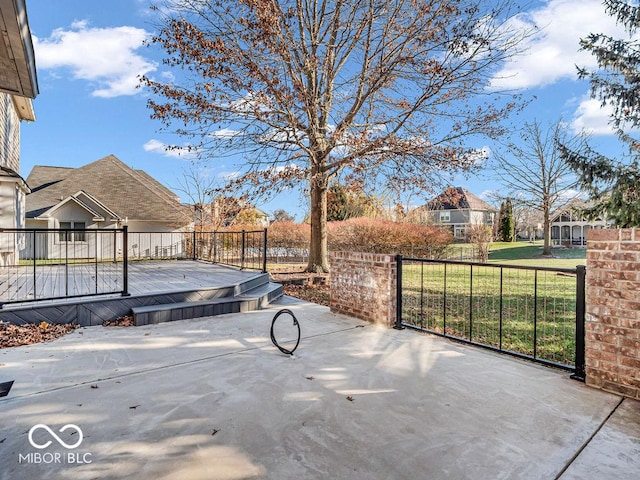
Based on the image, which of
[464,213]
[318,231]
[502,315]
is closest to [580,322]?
[502,315]

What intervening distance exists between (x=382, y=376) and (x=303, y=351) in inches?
39.3

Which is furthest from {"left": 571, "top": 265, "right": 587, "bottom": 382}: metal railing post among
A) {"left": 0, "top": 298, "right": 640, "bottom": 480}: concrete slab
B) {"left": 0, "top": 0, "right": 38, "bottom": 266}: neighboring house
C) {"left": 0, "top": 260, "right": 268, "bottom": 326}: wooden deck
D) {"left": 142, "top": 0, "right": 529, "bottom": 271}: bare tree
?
{"left": 142, "top": 0, "right": 529, "bottom": 271}: bare tree

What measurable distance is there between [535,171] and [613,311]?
22.1 m

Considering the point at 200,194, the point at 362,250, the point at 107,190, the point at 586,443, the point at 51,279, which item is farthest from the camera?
the point at 200,194

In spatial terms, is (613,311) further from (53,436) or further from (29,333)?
(29,333)

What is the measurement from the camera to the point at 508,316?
6.08 meters

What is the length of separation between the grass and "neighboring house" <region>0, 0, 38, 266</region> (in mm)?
4884

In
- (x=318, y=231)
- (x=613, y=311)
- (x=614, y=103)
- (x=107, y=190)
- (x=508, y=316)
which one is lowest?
(x=508, y=316)

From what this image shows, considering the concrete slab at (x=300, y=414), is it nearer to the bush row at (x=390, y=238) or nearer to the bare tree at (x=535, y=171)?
the bush row at (x=390, y=238)

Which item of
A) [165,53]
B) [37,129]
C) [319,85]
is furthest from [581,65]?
[37,129]

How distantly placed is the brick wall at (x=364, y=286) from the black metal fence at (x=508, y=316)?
0.51 feet

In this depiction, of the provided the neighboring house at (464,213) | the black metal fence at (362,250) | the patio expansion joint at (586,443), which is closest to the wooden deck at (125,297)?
the patio expansion joint at (586,443)

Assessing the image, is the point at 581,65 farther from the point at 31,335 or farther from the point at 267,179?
the point at 31,335

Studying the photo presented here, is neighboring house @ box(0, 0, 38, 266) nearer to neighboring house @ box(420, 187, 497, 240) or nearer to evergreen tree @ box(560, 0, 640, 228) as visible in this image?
evergreen tree @ box(560, 0, 640, 228)
